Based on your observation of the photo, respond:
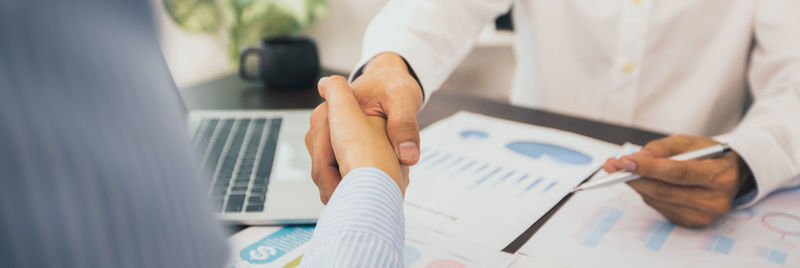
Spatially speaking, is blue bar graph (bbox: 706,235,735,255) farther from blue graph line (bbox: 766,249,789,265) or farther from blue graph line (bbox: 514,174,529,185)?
blue graph line (bbox: 514,174,529,185)

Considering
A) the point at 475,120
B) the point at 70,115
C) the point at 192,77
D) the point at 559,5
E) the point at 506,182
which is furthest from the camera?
the point at 192,77

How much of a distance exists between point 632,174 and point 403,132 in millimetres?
201

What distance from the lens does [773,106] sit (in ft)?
1.86

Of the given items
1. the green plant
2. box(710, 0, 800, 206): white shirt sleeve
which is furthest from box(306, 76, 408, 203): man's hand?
the green plant

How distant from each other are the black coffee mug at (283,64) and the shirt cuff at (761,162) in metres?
0.58

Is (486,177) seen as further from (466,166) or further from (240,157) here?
(240,157)

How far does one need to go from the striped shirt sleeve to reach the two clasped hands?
3cm

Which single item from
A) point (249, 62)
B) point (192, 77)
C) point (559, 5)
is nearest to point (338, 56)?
point (192, 77)

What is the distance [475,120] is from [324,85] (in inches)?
10.8

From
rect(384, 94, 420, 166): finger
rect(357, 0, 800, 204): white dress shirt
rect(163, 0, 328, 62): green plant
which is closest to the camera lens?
rect(384, 94, 420, 166): finger

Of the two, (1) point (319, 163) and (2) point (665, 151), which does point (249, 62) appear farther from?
(2) point (665, 151)

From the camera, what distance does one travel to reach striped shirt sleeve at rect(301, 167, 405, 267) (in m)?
0.24

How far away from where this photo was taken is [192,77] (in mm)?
1902

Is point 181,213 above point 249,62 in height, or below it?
above
